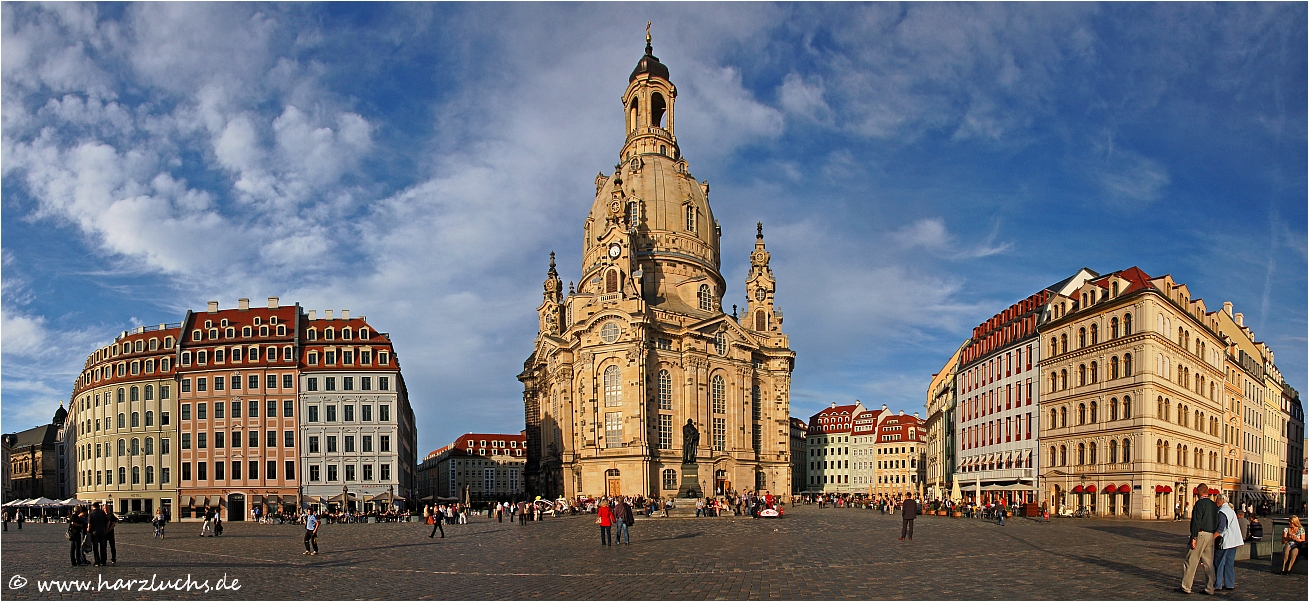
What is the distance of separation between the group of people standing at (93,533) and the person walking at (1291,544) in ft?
89.0

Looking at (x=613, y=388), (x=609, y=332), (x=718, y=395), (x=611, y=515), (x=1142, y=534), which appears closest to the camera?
(x=611, y=515)

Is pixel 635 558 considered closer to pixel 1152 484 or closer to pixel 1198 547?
pixel 1198 547

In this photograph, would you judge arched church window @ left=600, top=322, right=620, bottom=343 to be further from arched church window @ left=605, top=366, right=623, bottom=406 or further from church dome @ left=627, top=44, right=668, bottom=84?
church dome @ left=627, top=44, right=668, bottom=84

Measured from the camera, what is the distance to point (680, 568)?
24.7 meters

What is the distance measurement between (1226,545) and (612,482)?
83.0m

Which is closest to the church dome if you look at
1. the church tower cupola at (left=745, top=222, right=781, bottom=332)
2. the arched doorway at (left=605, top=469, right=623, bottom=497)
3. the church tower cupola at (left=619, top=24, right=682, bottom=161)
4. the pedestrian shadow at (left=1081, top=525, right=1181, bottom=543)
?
the church tower cupola at (left=619, top=24, right=682, bottom=161)

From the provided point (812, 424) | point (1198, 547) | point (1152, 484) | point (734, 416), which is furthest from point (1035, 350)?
point (812, 424)

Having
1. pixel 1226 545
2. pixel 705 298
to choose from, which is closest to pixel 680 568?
pixel 1226 545

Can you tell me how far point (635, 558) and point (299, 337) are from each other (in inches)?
2696

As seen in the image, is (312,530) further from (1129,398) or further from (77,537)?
(1129,398)

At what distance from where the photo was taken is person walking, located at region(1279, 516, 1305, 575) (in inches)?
845

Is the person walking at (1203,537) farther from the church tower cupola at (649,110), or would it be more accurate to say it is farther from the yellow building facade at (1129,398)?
the church tower cupola at (649,110)

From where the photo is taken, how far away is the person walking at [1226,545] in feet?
59.7

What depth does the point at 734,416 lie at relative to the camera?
107312 mm
